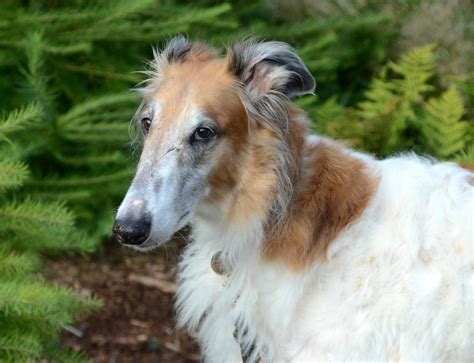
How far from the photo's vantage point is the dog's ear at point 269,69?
3289 millimetres

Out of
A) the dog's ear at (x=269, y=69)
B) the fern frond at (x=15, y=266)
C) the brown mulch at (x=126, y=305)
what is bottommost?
the brown mulch at (x=126, y=305)

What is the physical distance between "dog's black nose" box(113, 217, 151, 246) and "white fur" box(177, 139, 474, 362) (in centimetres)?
40

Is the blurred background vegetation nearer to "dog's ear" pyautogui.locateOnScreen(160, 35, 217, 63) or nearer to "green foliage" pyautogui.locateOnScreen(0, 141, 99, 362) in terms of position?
"green foliage" pyautogui.locateOnScreen(0, 141, 99, 362)

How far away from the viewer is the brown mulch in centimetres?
493

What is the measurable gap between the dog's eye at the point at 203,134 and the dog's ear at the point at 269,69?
292mm

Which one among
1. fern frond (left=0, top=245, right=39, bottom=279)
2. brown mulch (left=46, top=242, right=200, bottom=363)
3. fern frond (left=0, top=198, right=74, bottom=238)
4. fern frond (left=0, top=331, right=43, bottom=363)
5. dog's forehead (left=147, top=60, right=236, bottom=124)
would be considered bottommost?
brown mulch (left=46, top=242, right=200, bottom=363)

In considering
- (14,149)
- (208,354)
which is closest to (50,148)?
(14,149)

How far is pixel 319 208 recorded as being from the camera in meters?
3.21

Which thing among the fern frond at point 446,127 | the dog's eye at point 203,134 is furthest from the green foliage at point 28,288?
the fern frond at point 446,127

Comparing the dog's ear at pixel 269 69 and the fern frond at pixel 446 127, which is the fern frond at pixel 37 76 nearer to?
the dog's ear at pixel 269 69

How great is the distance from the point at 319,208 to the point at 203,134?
1.82 feet

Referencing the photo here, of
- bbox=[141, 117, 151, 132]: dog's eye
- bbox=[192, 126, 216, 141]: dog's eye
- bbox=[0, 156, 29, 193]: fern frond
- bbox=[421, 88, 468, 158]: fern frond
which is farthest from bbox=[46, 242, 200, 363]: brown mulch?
bbox=[192, 126, 216, 141]: dog's eye

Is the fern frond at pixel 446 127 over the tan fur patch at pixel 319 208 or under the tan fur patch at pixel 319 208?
under

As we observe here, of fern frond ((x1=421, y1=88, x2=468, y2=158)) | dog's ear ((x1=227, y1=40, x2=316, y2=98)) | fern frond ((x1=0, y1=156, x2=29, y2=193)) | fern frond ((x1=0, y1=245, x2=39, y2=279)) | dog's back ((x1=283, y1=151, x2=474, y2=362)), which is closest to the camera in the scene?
dog's back ((x1=283, y1=151, x2=474, y2=362))
